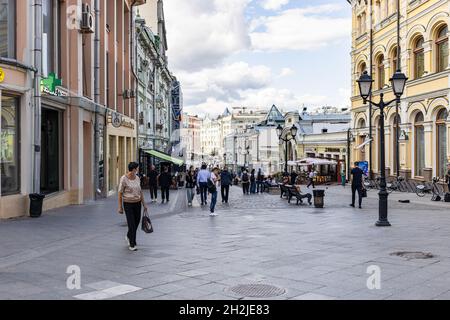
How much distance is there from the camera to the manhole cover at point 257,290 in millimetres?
6633

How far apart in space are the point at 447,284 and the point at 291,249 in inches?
137

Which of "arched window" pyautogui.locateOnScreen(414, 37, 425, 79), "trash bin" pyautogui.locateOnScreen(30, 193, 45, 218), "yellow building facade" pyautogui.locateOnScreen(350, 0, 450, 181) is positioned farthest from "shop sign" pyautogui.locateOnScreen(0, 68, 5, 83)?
"arched window" pyautogui.locateOnScreen(414, 37, 425, 79)

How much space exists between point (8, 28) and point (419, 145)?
79.0 feet

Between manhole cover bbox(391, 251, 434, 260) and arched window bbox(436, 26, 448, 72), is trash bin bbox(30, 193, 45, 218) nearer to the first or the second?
manhole cover bbox(391, 251, 434, 260)

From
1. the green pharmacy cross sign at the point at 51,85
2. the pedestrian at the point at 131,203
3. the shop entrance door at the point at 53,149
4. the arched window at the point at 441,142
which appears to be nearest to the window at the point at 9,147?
the green pharmacy cross sign at the point at 51,85

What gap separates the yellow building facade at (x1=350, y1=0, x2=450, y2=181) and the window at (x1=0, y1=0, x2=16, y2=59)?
21046 mm

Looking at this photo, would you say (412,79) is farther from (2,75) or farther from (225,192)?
(2,75)

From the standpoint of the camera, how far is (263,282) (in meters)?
7.36

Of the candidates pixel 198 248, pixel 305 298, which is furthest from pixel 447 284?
pixel 198 248

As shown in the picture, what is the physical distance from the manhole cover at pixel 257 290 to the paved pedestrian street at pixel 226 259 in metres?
0.01

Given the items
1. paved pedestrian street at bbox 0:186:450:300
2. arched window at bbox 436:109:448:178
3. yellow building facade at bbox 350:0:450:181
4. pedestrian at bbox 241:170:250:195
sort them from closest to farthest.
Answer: paved pedestrian street at bbox 0:186:450:300, arched window at bbox 436:109:448:178, yellow building facade at bbox 350:0:450:181, pedestrian at bbox 241:170:250:195

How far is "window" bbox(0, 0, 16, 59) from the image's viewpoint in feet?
49.9

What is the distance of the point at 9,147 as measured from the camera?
15242mm

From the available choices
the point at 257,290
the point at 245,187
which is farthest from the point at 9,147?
the point at 245,187
